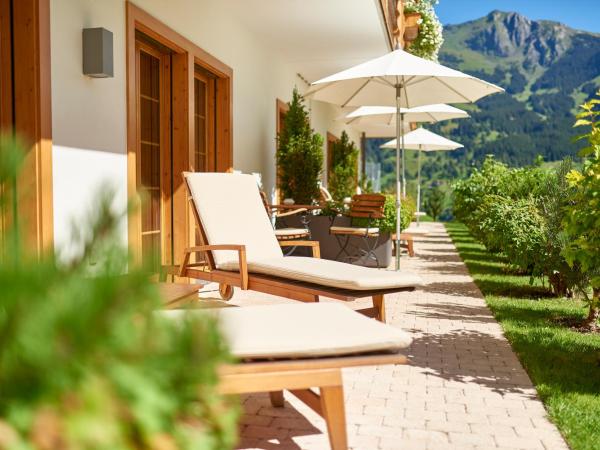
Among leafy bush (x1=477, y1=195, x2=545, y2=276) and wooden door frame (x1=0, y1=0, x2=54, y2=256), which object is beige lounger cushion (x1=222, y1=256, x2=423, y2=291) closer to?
wooden door frame (x1=0, y1=0, x2=54, y2=256)

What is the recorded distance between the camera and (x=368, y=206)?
761 centimetres

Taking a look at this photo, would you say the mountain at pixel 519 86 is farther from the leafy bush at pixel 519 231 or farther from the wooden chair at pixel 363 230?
the leafy bush at pixel 519 231

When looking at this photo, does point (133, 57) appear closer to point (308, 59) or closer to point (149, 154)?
point (149, 154)

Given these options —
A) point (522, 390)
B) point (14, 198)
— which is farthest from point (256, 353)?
point (522, 390)

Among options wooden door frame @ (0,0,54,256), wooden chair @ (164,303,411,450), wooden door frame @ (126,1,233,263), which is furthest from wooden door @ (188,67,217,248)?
wooden chair @ (164,303,411,450)

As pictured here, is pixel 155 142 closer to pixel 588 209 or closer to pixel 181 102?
pixel 181 102

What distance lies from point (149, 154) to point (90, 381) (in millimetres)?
5202

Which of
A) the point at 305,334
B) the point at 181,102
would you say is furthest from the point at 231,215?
the point at 305,334

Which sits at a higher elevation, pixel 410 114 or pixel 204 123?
pixel 410 114

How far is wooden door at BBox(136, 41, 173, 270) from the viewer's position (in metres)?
5.43

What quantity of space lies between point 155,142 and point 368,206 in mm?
2888

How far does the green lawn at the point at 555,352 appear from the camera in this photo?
2.64m

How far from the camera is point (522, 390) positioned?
3.08 meters

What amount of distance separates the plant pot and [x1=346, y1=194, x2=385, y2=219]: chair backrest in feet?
14.8
